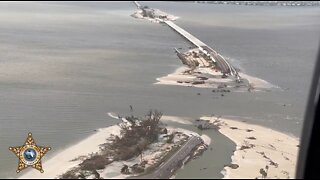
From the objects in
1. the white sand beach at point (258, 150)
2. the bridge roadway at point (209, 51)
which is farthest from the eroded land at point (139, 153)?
the bridge roadway at point (209, 51)

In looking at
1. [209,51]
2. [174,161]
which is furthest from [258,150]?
[209,51]

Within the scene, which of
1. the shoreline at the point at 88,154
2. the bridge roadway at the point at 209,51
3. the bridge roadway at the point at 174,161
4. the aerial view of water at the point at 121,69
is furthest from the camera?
the bridge roadway at the point at 209,51

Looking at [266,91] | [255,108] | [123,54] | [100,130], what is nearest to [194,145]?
[100,130]

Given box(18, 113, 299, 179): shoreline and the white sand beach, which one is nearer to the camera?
box(18, 113, 299, 179): shoreline

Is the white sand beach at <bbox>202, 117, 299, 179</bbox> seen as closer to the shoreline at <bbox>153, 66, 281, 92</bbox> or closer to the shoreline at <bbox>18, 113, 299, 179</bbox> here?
the shoreline at <bbox>18, 113, 299, 179</bbox>

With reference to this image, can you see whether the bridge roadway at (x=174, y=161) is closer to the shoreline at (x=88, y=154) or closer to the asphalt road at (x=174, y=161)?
the asphalt road at (x=174, y=161)

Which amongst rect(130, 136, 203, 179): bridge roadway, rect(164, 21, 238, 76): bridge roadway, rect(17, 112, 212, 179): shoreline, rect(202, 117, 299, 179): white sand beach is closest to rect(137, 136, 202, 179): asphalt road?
rect(130, 136, 203, 179): bridge roadway

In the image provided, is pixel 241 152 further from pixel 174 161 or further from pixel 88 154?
pixel 88 154
